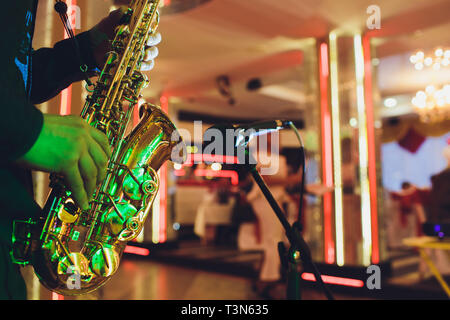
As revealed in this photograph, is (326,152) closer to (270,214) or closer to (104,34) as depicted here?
(270,214)

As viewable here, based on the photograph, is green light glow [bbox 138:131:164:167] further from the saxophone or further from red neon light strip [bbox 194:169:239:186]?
red neon light strip [bbox 194:169:239:186]

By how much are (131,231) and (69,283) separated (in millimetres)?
239

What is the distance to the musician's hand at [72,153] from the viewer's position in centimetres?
64

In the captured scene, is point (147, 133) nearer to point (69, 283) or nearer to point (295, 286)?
point (69, 283)

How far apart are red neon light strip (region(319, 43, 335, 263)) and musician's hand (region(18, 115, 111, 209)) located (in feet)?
15.9

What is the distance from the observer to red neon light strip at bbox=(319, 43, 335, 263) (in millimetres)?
5234

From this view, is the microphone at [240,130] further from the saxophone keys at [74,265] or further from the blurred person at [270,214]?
the blurred person at [270,214]

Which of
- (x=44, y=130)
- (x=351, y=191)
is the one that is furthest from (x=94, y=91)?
(x=351, y=191)

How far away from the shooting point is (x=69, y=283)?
99 centimetres

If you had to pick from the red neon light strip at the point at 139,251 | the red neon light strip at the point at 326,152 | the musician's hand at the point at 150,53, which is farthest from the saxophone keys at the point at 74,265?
the red neon light strip at the point at 139,251

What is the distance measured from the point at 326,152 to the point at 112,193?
4571 mm

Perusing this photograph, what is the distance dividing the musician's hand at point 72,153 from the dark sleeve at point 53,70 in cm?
41

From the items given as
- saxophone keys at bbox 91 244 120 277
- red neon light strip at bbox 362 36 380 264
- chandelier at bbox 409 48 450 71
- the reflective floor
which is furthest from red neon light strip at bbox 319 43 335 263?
saxophone keys at bbox 91 244 120 277

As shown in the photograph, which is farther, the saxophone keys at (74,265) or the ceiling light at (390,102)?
the ceiling light at (390,102)
